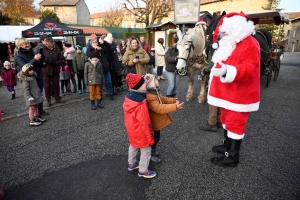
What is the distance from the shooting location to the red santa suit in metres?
2.30

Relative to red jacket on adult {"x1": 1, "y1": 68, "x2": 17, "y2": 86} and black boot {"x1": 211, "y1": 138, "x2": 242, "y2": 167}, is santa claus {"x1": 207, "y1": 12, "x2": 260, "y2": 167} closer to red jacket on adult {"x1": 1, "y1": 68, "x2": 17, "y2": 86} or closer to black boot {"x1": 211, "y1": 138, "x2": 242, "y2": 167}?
black boot {"x1": 211, "y1": 138, "x2": 242, "y2": 167}

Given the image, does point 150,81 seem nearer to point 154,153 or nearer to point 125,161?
point 154,153

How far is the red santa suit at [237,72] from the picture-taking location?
→ 2305mm

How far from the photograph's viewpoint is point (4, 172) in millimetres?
2945

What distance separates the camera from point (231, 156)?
2.89 m

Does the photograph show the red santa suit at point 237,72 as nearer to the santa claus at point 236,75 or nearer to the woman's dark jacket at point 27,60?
the santa claus at point 236,75

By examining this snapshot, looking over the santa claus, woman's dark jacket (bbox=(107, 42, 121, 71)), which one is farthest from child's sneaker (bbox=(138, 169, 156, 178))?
woman's dark jacket (bbox=(107, 42, 121, 71))

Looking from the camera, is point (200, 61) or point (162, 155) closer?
point (162, 155)

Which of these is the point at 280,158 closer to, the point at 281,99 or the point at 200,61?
the point at 200,61

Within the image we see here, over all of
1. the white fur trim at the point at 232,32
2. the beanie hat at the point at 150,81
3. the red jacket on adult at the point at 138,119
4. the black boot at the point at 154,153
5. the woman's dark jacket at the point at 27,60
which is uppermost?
the white fur trim at the point at 232,32

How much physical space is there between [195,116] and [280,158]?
6.80ft

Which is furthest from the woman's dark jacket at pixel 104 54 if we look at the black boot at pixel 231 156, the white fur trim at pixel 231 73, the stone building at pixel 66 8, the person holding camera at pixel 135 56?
the stone building at pixel 66 8

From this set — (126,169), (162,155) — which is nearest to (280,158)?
(162,155)

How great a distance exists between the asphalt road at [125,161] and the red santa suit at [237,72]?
753 mm
